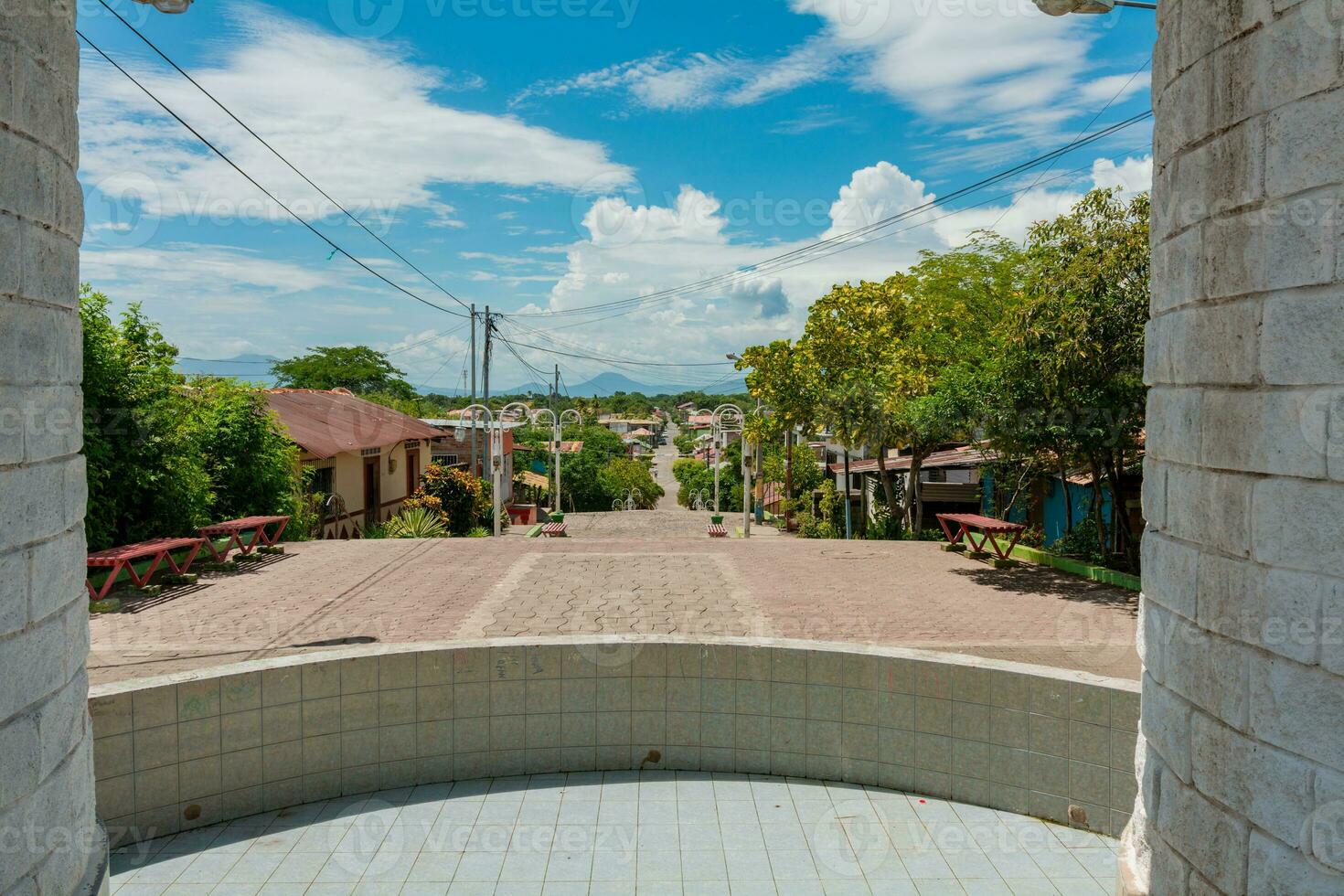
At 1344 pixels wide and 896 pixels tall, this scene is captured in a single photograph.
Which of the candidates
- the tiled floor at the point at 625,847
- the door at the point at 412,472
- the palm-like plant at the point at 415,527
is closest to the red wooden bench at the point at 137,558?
the tiled floor at the point at 625,847

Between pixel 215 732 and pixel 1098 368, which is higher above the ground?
pixel 1098 368

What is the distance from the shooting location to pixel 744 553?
14.5 meters

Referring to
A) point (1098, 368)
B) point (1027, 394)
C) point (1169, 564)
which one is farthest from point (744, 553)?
point (1169, 564)

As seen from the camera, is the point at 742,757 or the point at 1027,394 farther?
the point at 1027,394

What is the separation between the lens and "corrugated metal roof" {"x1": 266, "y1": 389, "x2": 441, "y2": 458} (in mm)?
18703

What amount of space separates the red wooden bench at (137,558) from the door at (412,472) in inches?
583

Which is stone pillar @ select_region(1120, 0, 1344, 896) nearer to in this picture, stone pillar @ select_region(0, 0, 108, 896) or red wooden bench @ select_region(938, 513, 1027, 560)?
stone pillar @ select_region(0, 0, 108, 896)

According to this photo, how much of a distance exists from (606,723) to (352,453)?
16416mm

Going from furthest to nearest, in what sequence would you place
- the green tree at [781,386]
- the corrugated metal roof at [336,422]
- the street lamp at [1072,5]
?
the green tree at [781,386]
the corrugated metal roof at [336,422]
the street lamp at [1072,5]

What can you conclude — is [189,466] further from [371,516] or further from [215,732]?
[371,516]

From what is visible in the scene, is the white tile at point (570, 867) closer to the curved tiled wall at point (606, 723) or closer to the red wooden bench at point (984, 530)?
the curved tiled wall at point (606, 723)

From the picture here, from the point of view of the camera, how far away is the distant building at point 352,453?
1920cm

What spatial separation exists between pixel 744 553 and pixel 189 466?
26.7ft

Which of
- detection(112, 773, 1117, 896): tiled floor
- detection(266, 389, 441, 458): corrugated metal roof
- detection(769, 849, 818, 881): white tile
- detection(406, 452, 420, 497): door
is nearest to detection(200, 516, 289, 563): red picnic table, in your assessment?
detection(266, 389, 441, 458): corrugated metal roof
